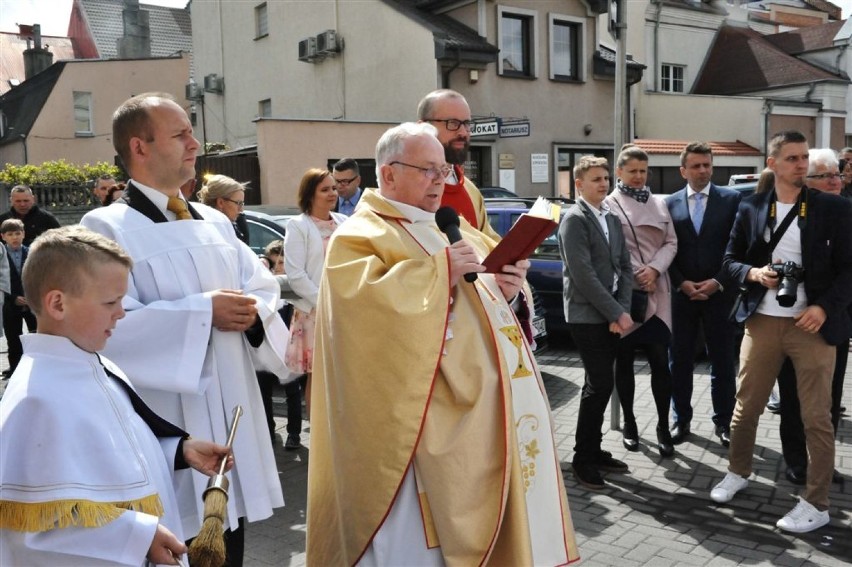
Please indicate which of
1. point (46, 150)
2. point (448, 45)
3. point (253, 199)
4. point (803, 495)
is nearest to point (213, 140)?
point (46, 150)

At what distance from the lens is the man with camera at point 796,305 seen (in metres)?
4.45

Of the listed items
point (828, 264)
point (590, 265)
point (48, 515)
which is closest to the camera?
point (48, 515)

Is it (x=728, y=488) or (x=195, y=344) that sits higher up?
(x=195, y=344)

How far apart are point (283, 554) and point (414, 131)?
100 inches

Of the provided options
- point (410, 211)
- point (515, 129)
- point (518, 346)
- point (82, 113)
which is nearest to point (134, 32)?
Answer: point (82, 113)

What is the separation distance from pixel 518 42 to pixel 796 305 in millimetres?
17604

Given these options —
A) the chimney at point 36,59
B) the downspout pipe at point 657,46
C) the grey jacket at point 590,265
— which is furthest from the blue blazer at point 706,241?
the chimney at point 36,59

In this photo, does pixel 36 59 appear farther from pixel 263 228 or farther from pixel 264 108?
pixel 263 228

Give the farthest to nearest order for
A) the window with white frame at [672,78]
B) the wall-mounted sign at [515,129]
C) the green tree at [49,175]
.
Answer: the window with white frame at [672,78], the green tree at [49,175], the wall-mounted sign at [515,129]

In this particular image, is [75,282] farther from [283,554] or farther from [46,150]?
[46,150]

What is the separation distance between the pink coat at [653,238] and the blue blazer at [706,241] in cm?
9

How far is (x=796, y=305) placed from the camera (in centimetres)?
458

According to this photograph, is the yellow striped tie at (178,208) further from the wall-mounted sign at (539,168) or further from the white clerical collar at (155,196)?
the wall-mounted sign at (539,168)

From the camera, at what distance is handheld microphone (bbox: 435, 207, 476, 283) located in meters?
2.98
